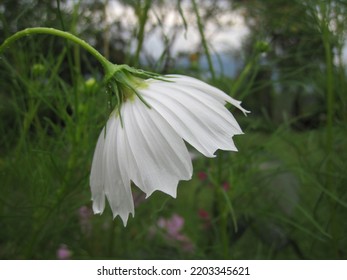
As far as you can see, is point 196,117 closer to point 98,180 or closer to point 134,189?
point 98,180

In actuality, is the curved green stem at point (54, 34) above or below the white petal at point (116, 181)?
above

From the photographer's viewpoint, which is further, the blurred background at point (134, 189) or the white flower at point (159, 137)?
the blurred background at point (134, 189)

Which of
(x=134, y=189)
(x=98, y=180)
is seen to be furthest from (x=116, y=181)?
(x=134, y=189)

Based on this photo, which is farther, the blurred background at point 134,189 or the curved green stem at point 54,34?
the blurred background at point 134,189
